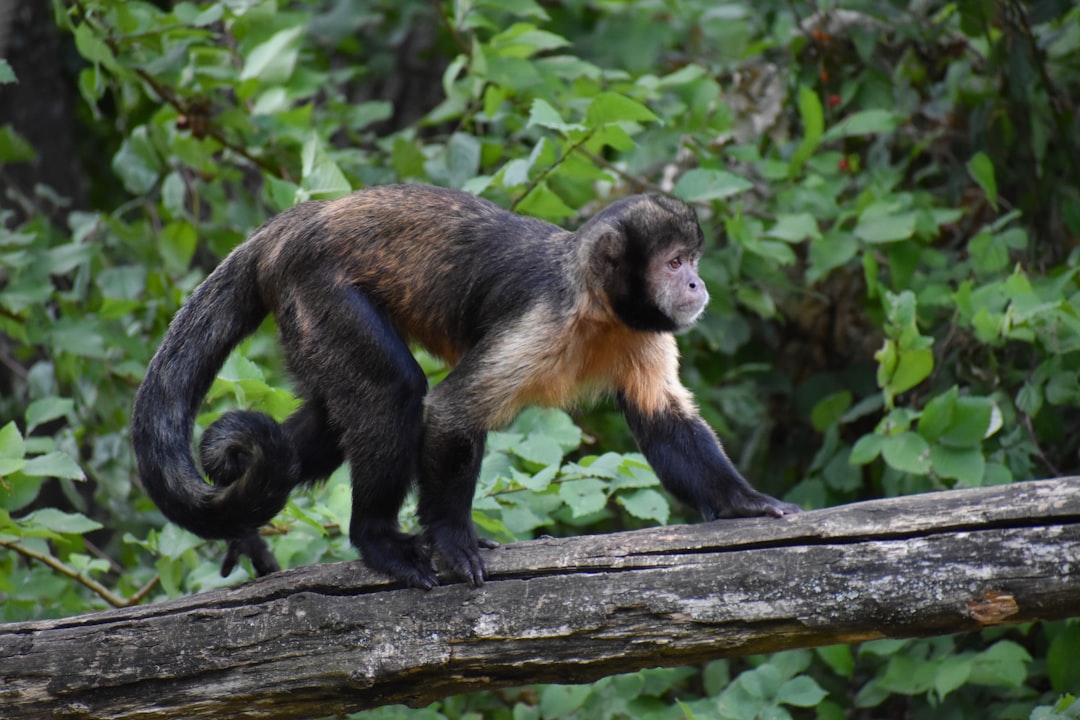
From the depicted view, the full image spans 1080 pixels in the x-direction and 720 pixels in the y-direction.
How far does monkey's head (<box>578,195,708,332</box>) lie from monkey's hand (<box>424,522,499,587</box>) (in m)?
1.29

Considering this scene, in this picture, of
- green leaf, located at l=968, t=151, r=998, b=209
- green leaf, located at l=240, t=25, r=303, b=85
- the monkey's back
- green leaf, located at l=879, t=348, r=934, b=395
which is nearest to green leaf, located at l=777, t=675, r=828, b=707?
green leaf, located at l=879, t=348, r=934, b=395

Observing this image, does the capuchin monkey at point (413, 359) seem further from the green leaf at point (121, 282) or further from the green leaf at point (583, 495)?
the green leaf at point (121, 282)

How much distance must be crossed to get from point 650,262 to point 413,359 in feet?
3.94

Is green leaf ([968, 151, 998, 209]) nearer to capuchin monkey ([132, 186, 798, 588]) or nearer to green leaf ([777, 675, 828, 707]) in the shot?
capuchin monkey ([132, 186, 798, 588])

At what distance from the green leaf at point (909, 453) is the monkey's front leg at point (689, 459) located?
74 cm

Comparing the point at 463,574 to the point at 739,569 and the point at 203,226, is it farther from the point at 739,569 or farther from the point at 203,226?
the point at 203,226

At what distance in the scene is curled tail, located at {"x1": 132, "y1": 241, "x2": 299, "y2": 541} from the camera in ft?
15.9

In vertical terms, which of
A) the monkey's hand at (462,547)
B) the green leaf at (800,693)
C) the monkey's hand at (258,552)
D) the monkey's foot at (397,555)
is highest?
the monkey's hand at (462,547)

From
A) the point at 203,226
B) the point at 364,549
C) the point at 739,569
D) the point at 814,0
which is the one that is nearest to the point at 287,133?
the point at 203,226

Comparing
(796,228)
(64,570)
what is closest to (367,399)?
(64,570)

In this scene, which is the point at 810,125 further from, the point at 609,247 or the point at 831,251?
the point at 609,247

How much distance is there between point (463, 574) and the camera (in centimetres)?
463

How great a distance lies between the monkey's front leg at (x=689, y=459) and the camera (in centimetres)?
519

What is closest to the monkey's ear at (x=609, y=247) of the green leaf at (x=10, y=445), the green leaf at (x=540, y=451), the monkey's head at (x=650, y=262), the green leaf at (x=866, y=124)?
the monkey's head at (x=650, y=262)
